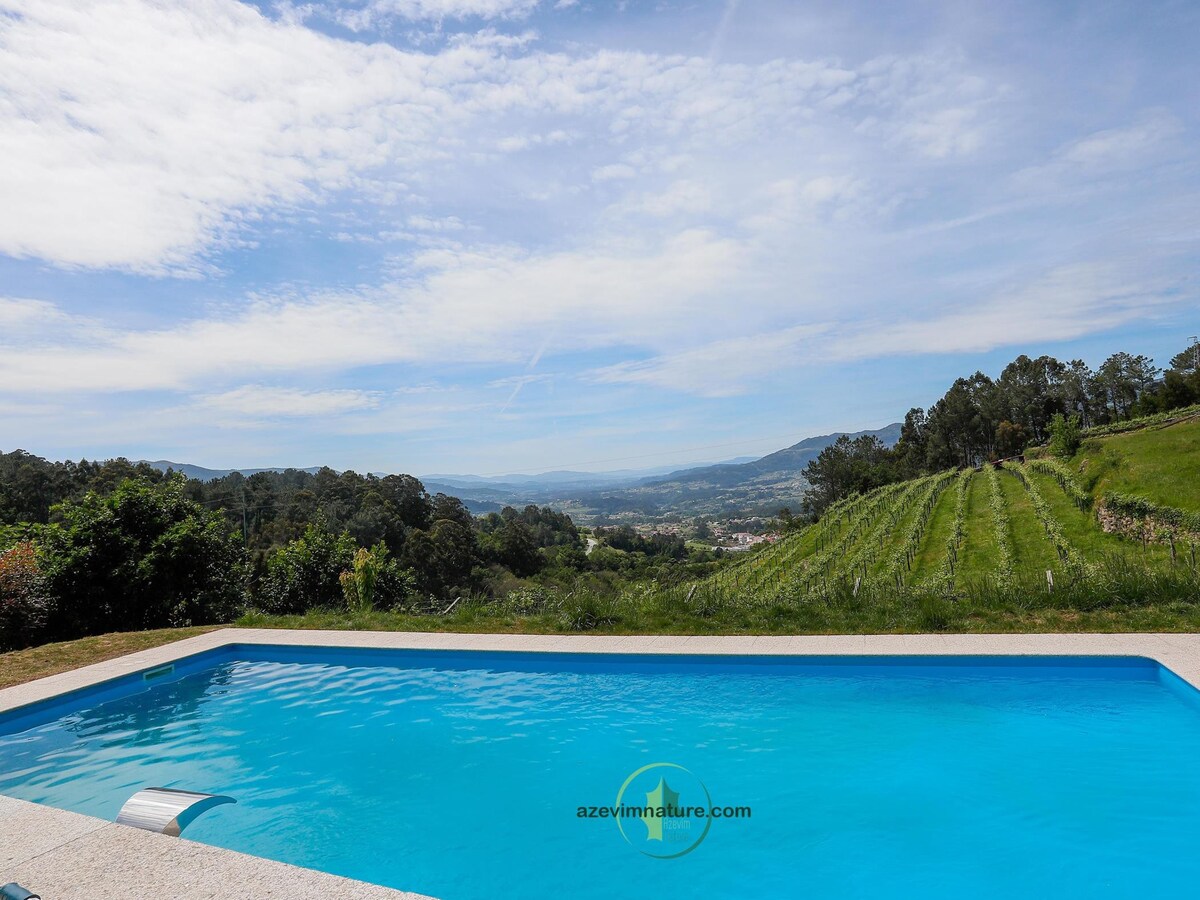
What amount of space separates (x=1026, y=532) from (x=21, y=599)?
1986cm

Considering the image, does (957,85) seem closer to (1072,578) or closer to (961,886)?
(1072,578)

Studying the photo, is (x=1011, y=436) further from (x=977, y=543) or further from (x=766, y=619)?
(x=766, y=619)

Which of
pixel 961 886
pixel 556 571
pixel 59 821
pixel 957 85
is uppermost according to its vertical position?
pixel 957 85

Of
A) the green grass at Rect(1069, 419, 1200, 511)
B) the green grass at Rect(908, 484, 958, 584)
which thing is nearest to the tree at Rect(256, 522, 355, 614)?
the green grass at Rect(908, 484, 958, 584)

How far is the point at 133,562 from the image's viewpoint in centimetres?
972

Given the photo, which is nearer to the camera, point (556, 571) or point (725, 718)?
→ point (725, 718)

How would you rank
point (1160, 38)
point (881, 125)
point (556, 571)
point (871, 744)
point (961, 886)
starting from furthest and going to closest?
point (556, 571)
point (881, 125)
point (1160, 38)
point (871, 744)
point (961, 886)

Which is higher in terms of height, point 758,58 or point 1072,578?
point 758,58

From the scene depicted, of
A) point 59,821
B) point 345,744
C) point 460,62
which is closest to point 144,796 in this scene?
point 59,821

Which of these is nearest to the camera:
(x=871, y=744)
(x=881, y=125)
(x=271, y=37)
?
(x=871, y=744)

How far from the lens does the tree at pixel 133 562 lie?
9.34m

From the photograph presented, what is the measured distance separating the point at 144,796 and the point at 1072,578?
8756 millimetres

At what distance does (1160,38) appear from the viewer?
8.28 m

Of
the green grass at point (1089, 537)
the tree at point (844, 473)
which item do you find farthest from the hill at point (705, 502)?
the green grass at point (1089, 537)
